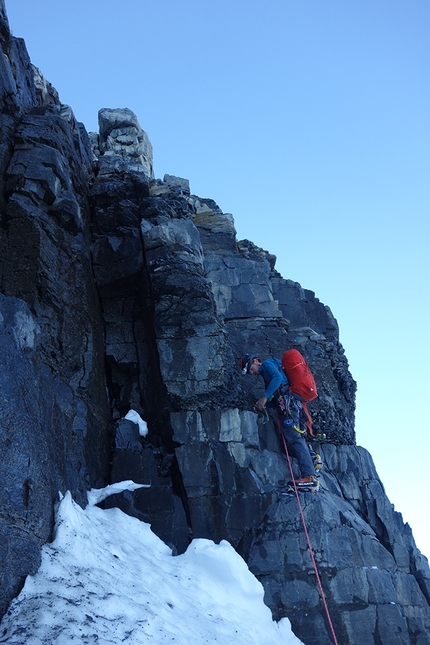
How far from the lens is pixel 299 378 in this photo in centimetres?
1101

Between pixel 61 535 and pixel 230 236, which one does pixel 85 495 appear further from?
pixel 230 236

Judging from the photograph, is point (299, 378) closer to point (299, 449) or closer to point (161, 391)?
point (299, 449)

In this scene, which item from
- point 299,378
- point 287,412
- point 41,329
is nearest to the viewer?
point 41,329

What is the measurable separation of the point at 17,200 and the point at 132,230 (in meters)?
2.94

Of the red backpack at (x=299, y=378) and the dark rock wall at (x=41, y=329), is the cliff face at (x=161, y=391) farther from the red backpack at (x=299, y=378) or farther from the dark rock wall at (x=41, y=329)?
the red backpack at (x=299, y=378)

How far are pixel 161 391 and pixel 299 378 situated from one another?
258 centimetres

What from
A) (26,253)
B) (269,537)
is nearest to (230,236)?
(26,253)

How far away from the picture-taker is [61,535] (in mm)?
6625

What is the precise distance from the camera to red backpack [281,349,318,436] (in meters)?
11.0

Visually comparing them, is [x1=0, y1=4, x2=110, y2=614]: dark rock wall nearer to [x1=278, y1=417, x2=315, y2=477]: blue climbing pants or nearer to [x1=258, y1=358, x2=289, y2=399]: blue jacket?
A: [x1=258, y1=358, x2=289, y2=399]: blue jacket

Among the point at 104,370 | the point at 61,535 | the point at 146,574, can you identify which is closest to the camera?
the point at 61,535

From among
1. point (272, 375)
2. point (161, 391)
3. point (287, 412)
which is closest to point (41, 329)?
point (161, 391)

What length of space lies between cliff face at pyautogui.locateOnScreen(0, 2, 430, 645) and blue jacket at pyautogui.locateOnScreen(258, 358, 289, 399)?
508mm

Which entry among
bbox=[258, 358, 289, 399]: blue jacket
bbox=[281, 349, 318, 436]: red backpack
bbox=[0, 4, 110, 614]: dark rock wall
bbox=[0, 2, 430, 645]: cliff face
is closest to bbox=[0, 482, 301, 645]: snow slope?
bbox=[0, 4, 110, 614]: dark rock wall
